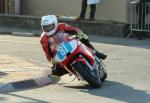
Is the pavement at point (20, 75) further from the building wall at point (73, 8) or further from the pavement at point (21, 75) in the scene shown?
the building wall at point (73, 8)

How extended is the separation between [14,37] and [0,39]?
3.36 feet

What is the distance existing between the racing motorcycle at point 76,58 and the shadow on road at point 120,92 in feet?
0.57

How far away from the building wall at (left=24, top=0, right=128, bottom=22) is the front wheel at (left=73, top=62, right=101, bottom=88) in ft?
34.0

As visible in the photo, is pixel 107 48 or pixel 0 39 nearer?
pixel 107 48

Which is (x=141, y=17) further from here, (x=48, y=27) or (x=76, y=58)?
(x=76, y=58)

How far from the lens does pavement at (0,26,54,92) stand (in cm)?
1106

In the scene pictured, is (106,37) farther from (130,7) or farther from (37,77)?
(37,77)

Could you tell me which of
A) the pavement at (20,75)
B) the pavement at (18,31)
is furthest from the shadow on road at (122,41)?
the pavement at (20,75)

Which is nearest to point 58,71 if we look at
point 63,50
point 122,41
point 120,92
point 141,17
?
point 63,50

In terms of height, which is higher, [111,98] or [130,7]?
[130,7]

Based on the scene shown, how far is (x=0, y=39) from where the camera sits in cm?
2017

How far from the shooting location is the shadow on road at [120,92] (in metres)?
9.81

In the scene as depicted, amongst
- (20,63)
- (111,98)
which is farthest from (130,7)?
(111,98)

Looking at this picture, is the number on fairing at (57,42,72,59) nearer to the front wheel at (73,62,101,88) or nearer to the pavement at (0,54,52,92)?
the front wheel at (73,62,101,88)
